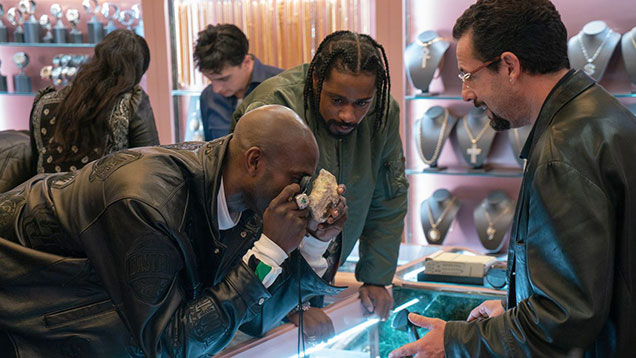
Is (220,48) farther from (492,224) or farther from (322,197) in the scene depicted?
(322,197)

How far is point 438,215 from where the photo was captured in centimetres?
518

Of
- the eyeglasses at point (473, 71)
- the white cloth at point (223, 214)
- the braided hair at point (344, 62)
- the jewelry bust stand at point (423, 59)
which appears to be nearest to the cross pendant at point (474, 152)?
the jewelry bust stand at point (423, 59)

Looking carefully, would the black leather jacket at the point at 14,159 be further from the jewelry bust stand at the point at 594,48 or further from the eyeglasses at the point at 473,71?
the jewelry bust stand at the point at 594,48

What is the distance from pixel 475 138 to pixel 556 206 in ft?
11.6

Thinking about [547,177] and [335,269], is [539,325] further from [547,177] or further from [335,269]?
[335,269]

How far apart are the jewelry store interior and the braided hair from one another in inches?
95.8

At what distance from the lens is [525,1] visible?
5.87 feet

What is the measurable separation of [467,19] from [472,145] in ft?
10.7

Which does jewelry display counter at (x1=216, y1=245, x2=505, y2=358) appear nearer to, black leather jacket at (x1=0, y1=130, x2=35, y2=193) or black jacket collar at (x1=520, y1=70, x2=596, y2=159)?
black jacket collar at (x1=520, y1=70, x2=596, y2=159)

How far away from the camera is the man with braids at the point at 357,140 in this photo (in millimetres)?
2488

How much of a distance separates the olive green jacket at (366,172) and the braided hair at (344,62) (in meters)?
0.05

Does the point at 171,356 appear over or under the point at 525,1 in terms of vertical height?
under

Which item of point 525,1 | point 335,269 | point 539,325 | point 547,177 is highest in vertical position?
point 525,1

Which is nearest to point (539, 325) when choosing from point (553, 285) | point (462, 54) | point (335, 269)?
point (553, 285)
